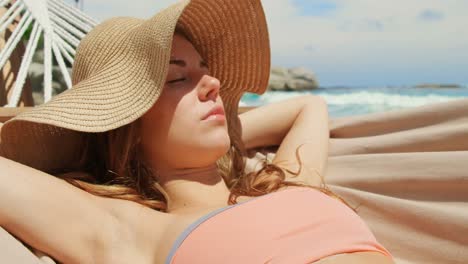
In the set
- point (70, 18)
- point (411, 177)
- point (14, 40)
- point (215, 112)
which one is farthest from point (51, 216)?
point (70, 18)

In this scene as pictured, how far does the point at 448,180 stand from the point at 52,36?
273 cm

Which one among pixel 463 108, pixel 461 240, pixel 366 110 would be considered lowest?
pixel 366 110

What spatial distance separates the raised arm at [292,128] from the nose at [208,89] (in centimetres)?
37

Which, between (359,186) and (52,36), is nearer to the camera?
(359,186)

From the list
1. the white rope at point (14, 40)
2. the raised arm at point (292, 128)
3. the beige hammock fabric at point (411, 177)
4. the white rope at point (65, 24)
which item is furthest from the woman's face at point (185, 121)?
the white rope at point (65, 24)

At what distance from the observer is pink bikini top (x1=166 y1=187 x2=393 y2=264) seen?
112cm

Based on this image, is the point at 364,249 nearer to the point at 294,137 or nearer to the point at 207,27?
the point at 294,137

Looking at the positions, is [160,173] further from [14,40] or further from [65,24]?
[65,24]

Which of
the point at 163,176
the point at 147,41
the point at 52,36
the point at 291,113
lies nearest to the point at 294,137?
the point at 291,113

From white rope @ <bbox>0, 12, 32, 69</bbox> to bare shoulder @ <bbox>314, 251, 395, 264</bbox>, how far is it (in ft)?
7.68

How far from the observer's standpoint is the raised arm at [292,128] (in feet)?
5.64

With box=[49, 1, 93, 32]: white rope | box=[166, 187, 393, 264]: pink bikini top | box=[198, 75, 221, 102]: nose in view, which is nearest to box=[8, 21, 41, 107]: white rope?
box=[49, 1, 93, 32]: white rope

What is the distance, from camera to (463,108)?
1832 millimetres

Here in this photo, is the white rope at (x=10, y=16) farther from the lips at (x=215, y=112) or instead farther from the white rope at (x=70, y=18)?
the lips at (x=215, y=112)
